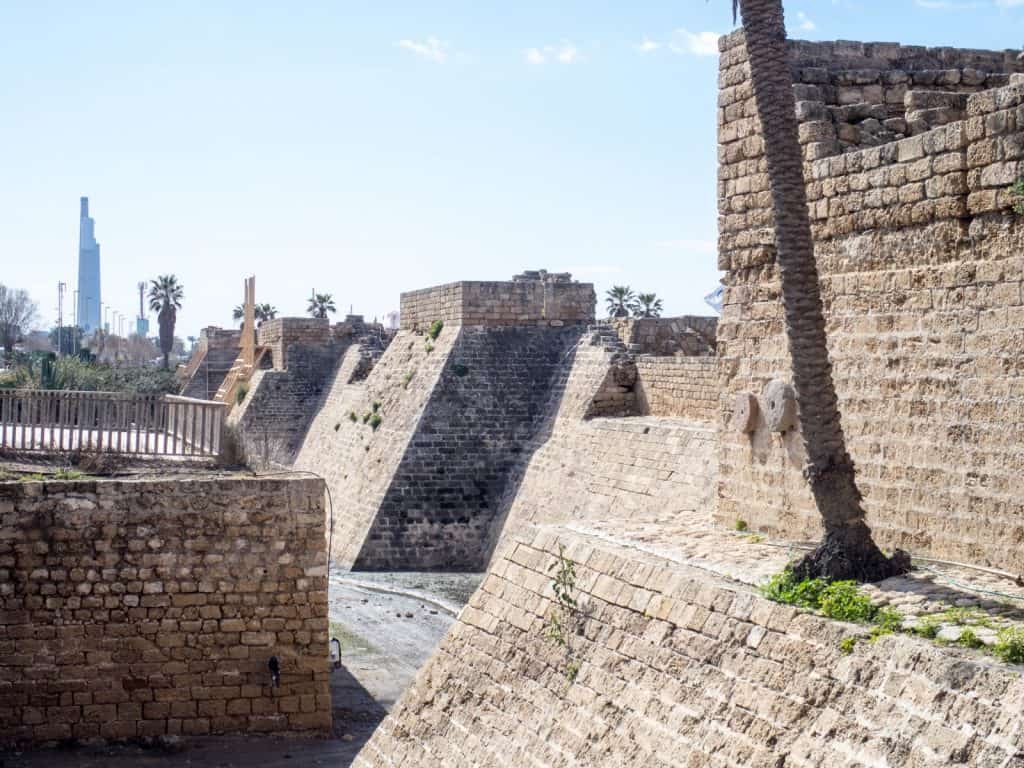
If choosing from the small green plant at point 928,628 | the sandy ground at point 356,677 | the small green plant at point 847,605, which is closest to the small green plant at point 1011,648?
the small green plant at point 928,628

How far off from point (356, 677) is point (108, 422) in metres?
3.84

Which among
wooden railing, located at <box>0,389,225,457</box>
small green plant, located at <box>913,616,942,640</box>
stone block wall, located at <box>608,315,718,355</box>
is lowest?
small green plant, located at <box>913,616,942,640</box>

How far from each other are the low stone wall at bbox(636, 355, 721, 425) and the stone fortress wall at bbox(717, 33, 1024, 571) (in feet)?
32.5

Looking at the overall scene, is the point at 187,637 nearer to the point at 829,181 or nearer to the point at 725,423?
the point at 725,423

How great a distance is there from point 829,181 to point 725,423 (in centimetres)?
211

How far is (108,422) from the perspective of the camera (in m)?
13.9

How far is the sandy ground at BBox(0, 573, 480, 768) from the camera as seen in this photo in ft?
37.6

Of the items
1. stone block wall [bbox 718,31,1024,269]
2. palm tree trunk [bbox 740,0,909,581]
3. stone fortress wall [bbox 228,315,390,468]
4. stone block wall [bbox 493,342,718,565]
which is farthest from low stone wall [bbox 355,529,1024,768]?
stone fortress wall [bbox 228,315,390,468]

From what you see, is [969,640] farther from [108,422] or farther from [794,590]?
[108,422]

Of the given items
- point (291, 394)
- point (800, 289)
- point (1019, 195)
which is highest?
point (1019, 195)

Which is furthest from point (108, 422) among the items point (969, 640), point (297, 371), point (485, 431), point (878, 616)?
point (297, 371)

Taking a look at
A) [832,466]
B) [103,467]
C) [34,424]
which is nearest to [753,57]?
[832,466]

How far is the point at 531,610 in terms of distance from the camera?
8977 millimetres

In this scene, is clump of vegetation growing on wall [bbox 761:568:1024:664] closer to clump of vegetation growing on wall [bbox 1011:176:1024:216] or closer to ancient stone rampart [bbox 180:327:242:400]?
clump of vegetation growing on wall [bbox 1011:176:1024:216]
